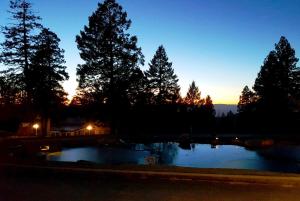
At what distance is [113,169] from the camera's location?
20016 mm

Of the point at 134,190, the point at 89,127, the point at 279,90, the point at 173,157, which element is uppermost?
the point at 279,90

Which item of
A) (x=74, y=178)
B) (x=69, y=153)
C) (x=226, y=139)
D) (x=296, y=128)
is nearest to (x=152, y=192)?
(x=74, y=178)

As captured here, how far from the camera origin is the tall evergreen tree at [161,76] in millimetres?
90312

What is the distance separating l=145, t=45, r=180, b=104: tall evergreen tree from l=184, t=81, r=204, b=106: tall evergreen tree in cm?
1840

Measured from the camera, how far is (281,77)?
267 ft

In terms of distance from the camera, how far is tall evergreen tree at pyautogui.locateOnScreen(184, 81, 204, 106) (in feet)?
361

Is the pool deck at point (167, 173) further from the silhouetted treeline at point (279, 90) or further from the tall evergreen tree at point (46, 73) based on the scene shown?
the silhouetted treeline at point (279, 90)

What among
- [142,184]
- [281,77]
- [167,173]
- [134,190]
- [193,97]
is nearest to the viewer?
[134,190]

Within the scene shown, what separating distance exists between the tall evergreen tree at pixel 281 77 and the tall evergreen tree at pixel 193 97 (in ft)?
96.0

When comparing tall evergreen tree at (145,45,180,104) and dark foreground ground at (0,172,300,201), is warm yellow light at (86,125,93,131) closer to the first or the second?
tall evergreen tree at (145,45,180,104)

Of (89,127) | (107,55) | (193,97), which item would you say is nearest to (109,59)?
(107,55)

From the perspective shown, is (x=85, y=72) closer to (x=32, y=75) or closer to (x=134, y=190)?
(x=32, y=75)

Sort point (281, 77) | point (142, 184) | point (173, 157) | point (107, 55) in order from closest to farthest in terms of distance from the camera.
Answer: point (142, 184), point (173, 157), point (107, 55), point (281, 77)

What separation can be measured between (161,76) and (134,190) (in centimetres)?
7603
